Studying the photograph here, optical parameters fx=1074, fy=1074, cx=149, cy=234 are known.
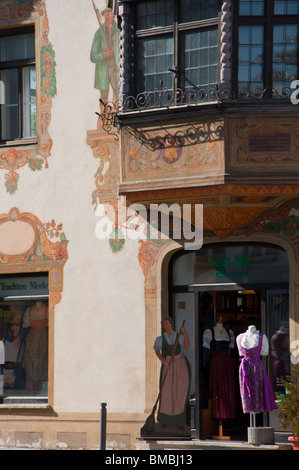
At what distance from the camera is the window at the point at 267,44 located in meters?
16.8

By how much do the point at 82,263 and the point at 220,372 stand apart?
3123 mm

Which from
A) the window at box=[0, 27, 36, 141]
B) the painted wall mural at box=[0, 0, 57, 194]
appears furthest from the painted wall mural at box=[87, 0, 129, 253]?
the window at box=[0, 27, 36, 141]

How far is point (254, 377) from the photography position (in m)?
17.0

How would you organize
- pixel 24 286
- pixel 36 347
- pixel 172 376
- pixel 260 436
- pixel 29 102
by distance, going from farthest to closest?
pixel 29 102, pixel 24 286, pixel 36 347, pixel 172 376, pixel 260 436

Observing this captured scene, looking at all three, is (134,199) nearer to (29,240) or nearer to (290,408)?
(29,240)

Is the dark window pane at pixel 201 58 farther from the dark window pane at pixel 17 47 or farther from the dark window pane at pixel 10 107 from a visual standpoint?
the dark window pane at pixel 10 107

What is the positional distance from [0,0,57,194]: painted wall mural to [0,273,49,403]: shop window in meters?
1.79

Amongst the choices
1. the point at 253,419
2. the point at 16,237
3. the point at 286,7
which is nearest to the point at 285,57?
the point at 286,7

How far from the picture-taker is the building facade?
55.3ft

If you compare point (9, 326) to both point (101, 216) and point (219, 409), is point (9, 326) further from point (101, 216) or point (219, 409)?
point (219, 409)

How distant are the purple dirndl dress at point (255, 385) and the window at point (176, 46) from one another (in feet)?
14.2

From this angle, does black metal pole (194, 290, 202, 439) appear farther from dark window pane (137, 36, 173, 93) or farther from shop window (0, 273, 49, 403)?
dark window pane (137, 36, 173, 93)

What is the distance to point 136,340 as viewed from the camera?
60.5 ft

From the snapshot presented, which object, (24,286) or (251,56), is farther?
(24,286)
